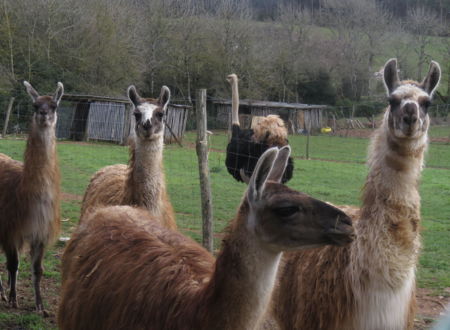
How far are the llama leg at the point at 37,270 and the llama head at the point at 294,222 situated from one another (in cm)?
331

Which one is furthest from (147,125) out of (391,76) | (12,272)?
(391,76)

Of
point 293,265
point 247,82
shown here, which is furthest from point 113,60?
point 293,265

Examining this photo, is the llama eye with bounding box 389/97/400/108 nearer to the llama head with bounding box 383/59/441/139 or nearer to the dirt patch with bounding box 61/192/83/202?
the llama head with bounding box 383/59/441/139

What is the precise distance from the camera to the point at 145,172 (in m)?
5.21

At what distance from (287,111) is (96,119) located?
1686 cm

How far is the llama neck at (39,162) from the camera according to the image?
563cm

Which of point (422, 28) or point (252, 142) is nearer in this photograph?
point (252, 142)

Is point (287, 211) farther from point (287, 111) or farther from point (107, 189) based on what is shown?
point (287, 111)

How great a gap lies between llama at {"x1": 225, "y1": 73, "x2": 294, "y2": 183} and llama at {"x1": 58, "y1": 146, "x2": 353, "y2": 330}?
4.10 meters

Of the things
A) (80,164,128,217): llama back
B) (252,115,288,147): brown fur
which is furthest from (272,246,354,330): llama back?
(252,115,288,147): brown fur

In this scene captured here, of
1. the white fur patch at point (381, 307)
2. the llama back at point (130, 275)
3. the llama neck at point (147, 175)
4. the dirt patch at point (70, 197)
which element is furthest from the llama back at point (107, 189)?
the dirt patch at point (70, 197)

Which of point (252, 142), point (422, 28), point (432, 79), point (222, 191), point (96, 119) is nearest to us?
point (432, 79)

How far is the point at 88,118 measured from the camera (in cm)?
2547

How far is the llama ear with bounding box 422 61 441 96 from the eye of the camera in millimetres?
3736
